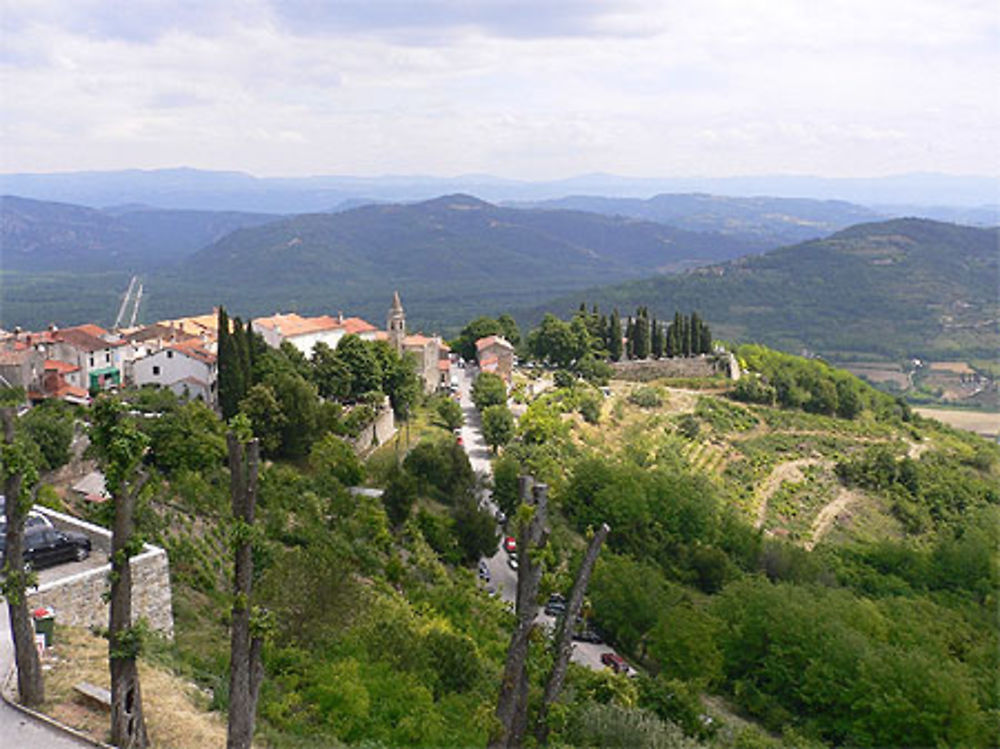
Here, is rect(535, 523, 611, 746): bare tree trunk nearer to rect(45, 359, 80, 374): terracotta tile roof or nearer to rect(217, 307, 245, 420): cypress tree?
rect(217, 307, 245, 420): cypress tree

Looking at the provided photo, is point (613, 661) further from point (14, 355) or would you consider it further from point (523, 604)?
point (14, 355)

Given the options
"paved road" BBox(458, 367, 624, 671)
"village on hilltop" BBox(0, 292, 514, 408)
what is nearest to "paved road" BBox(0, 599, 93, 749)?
"paved road" BBox(458, 367, 624, 671)

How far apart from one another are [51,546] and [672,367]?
56.0m

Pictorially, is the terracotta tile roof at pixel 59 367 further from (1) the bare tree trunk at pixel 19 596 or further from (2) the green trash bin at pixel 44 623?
(1) the bare tree trunk at pixel 19 596

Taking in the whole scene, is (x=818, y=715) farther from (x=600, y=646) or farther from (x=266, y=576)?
(x=266, y=576)

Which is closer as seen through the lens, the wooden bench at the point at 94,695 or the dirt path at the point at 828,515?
the wooden bench at the point at 94,695

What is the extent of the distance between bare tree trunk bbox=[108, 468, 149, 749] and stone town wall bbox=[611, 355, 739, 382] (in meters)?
54.9

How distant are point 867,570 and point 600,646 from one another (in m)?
17.4

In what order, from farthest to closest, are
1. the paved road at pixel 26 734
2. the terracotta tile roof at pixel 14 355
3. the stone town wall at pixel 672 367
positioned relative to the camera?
the stone town wall at pixel 672 367, the terracotta tile roof at pixel 14 355, the paved road at pixel 26 734

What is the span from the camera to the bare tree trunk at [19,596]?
11898mm

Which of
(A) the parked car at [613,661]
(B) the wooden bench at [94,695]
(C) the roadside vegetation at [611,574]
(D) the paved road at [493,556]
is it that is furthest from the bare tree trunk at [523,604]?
(A) the parked car at [613,661]

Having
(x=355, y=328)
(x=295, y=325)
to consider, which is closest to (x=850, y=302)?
(x=355, y=328)

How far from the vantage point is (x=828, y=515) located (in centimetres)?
4759

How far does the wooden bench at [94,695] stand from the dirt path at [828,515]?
37613mm
